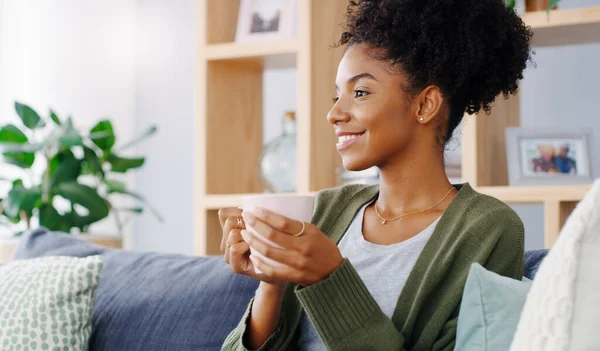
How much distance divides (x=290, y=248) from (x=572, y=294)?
1.08ft

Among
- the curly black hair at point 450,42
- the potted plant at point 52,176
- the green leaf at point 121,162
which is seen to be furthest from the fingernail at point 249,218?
the green leaf at point 121,162

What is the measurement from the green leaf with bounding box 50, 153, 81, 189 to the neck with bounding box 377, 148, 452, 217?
1760mm

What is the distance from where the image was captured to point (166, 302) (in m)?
1.62

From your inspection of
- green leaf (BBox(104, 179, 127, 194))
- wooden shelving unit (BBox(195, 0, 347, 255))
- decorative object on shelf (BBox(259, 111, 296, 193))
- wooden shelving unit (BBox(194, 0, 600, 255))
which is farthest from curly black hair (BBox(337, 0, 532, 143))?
green leaf (BBox(104, 179, 127, 194))

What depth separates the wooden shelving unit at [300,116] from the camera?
2246 mm

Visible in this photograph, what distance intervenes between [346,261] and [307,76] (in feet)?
4.78

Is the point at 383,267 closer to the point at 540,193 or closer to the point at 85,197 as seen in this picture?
the point at 540,193

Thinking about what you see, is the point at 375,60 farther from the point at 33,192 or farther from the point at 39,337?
the point at 33,192

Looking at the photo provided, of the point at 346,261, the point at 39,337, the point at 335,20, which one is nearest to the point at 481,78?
the point at 346,261

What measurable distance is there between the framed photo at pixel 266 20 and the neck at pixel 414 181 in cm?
138

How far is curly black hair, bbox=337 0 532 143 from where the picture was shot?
1.27 meters

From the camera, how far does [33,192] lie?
277 centimetres

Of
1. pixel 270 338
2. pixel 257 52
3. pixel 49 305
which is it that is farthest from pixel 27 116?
pixel 270 338

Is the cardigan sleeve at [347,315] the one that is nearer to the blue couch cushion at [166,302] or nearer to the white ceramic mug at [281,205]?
the white ceramic mug at [281,205]
